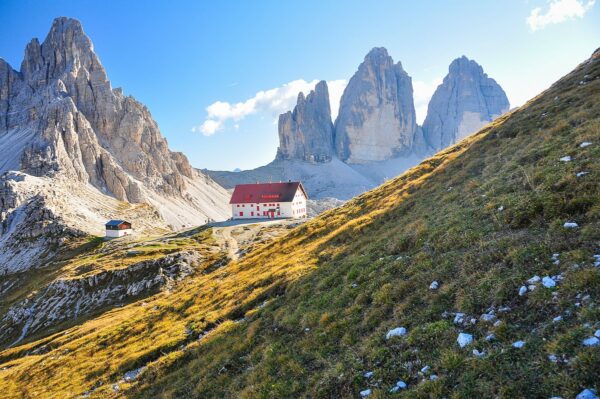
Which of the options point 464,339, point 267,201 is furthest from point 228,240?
point 464,339

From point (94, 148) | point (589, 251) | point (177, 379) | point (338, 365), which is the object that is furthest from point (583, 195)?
point (94, 148)

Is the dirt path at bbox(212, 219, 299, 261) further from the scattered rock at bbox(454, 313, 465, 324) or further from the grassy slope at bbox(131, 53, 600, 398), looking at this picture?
the scattered rock at bbox(454, 313, 465, 324)

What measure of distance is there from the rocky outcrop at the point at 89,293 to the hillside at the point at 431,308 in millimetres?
34108

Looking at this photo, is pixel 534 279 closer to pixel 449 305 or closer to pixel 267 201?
pixel 449 305

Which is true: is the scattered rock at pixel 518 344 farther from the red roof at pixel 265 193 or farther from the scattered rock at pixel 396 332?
the red roof at pixel 265 193

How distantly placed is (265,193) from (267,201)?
9.63 ft

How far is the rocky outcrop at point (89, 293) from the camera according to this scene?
6391 centimetres

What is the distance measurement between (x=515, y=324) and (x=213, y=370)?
13.5m

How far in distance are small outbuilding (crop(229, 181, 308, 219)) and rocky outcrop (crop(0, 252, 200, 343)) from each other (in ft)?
148

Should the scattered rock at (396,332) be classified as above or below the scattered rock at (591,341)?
below

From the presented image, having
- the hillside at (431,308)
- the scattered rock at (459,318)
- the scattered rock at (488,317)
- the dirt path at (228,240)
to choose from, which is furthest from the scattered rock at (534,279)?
the dirt path at (228,240)

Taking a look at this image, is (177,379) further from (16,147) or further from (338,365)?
(16,147)

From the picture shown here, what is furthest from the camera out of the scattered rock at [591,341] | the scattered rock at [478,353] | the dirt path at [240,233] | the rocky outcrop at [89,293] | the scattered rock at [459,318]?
the dirt path at [240,233]

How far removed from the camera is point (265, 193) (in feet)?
382
